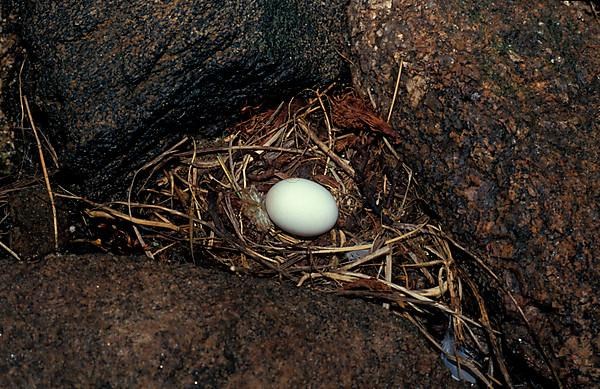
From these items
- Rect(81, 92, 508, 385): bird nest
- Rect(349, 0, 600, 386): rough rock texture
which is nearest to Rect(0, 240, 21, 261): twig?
Rect(81, 92, 508, 385): bird nest

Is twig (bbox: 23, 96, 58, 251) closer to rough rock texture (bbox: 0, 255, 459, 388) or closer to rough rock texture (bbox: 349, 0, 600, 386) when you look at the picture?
rough rock texture (bbox: 0, 255, 459, 388)

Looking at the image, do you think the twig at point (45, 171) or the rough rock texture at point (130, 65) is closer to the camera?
the rough rock texture at point (130, 65)

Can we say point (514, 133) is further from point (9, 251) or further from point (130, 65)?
point (9, 251)

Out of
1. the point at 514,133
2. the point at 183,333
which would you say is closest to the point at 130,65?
the point at 183,333

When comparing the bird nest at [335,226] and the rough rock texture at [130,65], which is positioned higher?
the rough rock texture at [130,65]

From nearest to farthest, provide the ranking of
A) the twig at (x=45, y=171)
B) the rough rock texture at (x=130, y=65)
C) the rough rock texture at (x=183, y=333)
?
the rough rock texture at (x=183, y=333)
the rough rock texture at (x=130, y=65)
the twig at (x=45, y=171)

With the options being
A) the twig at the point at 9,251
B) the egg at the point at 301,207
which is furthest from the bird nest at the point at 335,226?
the twig at the point at 9,251

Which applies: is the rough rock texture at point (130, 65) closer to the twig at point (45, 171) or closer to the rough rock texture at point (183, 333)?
the twig at point (45, 171)
